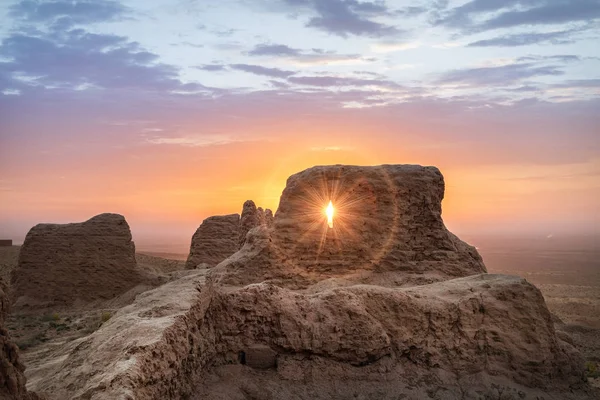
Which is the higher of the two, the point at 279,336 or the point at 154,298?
the point at 154,298

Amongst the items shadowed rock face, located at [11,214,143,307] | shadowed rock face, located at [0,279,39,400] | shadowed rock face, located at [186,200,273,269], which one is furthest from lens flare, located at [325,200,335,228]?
shadowed rock face, located at [186,200,273,269]

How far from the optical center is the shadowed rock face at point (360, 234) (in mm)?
11086

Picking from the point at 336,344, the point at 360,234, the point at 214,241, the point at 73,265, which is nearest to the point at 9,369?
the point at 336,344

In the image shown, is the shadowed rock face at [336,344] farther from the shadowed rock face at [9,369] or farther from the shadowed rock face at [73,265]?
the shadowed rock face at [73,265]

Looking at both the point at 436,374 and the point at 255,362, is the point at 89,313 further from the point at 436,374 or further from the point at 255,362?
the point at 436,374

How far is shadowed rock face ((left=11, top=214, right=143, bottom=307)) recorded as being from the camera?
64.1 feet

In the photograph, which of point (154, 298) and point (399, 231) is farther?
point (399, 231)

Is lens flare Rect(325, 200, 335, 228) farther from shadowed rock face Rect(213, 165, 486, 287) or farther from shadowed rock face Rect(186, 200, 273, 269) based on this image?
shadowed rock face Rect(186, 200, 273, 269)

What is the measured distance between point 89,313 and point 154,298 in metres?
11.5

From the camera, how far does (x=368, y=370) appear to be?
26.6 ft

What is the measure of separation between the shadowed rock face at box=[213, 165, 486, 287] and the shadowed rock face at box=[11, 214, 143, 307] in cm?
1055

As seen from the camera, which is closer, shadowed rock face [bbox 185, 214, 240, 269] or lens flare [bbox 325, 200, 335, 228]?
lens flare [bbox 325, 200, 335, 228]

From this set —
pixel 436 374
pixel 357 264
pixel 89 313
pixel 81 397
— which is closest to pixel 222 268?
pixel 357 264

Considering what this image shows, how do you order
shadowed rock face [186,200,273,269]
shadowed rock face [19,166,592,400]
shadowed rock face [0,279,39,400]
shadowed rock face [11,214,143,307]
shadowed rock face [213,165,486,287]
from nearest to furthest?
1. shadowed rock face [0,279,39,400]
2. shadowed rock face [19,166,592,400]
3. shadowed rock face [213,165,486,287]
4. shadowed rock face [11,214,143,307]
5. shadowed rock face [186,200,273,269]
